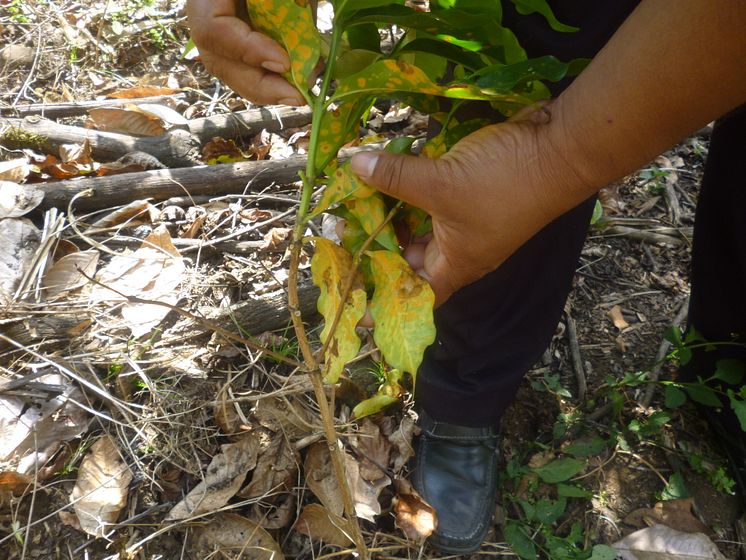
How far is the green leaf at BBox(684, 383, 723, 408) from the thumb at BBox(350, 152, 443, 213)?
1.00 m

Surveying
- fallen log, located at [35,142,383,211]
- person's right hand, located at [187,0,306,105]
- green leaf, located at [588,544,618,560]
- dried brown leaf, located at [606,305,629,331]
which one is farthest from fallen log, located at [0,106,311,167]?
green leaf, located at [588,544,618,560]

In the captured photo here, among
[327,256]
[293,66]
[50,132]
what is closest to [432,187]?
[327,256]

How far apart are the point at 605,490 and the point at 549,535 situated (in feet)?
0.71

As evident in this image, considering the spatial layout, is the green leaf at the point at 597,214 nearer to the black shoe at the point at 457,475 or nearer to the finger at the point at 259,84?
the black shoe at the point at 457,475

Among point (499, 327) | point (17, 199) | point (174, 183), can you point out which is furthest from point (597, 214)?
point (17, 199)

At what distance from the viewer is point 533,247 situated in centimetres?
139

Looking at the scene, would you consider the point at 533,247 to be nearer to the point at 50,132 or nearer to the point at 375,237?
the point at 375,237

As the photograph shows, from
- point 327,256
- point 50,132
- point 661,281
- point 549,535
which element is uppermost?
point 327,256

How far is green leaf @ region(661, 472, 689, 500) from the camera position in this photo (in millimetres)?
1592

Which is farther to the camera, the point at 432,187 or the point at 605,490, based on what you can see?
the point at 605,490

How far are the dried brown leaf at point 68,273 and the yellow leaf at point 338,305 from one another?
979mm

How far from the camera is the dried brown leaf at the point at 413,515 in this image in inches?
58.2

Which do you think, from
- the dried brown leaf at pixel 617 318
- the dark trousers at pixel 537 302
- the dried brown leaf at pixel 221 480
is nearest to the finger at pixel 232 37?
the dark trousers at pixel 537 302

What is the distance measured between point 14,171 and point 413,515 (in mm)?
1641
